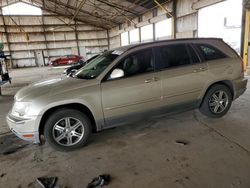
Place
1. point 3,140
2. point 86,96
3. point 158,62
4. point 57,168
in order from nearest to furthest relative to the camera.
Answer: point 57,168 → point 86,96 → point 158,62 → point 3,140

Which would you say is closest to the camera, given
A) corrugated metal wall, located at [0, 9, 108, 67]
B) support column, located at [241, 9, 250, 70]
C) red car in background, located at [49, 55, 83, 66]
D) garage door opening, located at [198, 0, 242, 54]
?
support column, located at [241, 9, 250, 70]

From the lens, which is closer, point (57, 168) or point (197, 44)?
point (57, 168)

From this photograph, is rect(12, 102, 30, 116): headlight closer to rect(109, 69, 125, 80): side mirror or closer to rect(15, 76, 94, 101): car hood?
rect(15, 76, 94, 101): car hood

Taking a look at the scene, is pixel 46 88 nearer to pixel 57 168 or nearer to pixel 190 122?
pixel 57 168

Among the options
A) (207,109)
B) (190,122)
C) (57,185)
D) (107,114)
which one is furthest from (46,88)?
(207,109)

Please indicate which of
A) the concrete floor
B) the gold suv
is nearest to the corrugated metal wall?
the concrete floor

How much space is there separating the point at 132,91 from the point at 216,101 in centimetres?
182

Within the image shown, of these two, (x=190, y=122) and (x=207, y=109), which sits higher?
(x=207, y=109)

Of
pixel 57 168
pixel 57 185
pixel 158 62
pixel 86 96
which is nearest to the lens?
pixel 57 185

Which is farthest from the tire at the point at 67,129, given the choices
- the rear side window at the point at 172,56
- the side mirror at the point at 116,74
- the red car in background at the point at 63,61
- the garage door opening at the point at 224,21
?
the red car in background at the point at 63,61

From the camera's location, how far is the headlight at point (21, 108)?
2.76 m

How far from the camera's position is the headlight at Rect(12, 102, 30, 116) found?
2.76 metres

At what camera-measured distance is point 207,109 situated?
378cm

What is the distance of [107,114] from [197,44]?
209 cm
